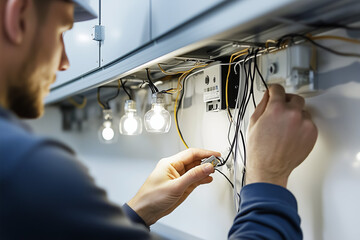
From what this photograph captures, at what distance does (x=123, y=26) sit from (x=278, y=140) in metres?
0.52

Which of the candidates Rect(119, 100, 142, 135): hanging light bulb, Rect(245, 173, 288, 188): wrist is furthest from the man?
Rect(119, 100, 142, 135): hanging light bulb

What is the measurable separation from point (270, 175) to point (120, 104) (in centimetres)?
111

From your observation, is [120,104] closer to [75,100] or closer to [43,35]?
[75,100]

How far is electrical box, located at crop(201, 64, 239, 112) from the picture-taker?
98cm

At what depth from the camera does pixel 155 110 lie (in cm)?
111

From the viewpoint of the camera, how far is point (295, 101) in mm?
708

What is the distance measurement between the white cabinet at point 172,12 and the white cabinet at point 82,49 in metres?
0.35

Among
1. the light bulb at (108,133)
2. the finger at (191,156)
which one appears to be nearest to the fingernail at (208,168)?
the finger at (191,156)

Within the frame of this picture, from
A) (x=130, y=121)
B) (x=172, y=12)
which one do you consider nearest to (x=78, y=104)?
(x=130, y=121)

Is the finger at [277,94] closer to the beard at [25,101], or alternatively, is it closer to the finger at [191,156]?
the finger at [191,156]

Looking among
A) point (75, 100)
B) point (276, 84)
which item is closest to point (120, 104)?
point (75, 100)

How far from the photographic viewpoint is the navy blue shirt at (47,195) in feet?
1.35

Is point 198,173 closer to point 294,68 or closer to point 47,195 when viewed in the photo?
point 294,68

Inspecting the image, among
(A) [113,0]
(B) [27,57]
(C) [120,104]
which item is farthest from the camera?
(C) [120,104]
